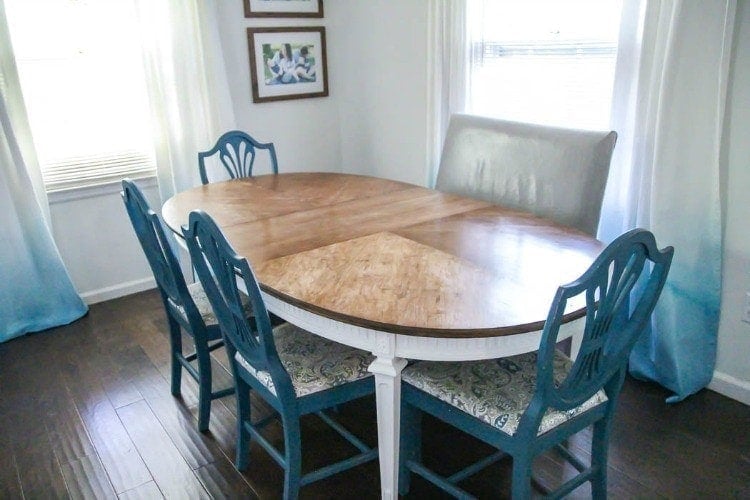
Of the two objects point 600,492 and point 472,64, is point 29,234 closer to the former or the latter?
point 472,64

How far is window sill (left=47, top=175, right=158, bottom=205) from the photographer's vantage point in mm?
3105

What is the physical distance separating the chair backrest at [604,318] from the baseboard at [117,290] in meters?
2.70

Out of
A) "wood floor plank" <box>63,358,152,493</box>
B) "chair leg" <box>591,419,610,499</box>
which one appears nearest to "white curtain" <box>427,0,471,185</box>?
"chair leg" <box>591,419,610,499</box>

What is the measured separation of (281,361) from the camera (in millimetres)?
1726

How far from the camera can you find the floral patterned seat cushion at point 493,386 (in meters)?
1.46

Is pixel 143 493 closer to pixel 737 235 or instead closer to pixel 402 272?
pixel 402 272

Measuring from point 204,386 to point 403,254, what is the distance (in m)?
0.96

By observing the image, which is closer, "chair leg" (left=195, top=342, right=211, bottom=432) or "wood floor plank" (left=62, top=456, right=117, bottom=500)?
"wood floor plank" (left=62, top=456, right=117, bottom=500)

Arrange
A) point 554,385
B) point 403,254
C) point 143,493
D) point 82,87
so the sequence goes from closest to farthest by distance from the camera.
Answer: point 554,385 → point 403,254 → point 143,493 → point 82,87

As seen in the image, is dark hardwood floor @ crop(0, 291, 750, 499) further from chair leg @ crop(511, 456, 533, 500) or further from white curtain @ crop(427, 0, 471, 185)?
white curtain @ crop(427, 0, 471, 185)

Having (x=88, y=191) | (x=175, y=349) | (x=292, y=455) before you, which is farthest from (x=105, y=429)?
(x=88, y=191)

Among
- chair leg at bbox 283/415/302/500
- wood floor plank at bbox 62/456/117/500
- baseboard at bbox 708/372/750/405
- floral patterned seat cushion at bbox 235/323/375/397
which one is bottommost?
wood floor plank at bbox 62/456/117/500

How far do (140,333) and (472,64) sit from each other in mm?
2193

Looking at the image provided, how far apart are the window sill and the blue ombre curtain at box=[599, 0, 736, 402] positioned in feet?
8.28
